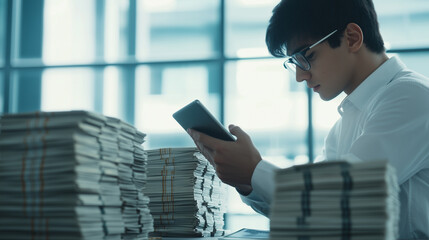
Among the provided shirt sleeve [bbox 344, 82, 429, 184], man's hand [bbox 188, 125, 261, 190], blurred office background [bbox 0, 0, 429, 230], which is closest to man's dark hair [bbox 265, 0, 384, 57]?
shirt sleeve [bbox 344, 82, 429, 184]

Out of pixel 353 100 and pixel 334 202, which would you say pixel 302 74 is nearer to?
pixel 353 100

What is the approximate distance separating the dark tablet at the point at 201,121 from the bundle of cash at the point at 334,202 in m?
0.67

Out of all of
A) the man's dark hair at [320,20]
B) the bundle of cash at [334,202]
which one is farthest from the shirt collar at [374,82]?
the bundle of cash at [334,202]

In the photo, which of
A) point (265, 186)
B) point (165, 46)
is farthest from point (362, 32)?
point (165, 46)

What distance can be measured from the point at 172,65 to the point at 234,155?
3.48 metres

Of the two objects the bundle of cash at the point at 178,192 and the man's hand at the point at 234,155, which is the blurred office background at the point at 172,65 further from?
the man's hand at the point at 234,155

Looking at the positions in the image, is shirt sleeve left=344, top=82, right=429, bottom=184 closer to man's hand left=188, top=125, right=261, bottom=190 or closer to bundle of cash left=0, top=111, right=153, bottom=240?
man's hand left=188, top=125, right=261, bottom=190

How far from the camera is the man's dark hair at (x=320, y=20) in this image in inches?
74.5

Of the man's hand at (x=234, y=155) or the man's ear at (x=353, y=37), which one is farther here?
the man's ear at (x=353, y=37)

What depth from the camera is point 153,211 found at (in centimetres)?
187

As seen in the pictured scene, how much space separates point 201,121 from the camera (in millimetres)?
1715

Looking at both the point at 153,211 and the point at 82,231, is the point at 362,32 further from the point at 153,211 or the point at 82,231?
the point at 82,231

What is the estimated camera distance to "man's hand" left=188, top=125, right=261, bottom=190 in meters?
1.67

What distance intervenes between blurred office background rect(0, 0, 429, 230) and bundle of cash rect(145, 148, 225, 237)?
291 cm
